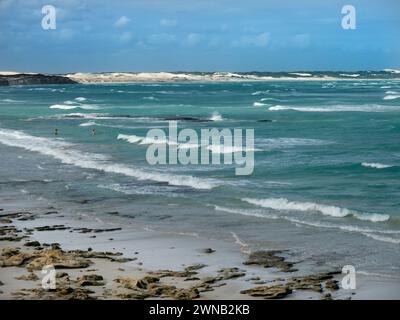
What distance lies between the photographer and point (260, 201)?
78.1ft

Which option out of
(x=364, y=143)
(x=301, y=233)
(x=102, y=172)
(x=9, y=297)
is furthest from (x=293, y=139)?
(x=9, y=297)

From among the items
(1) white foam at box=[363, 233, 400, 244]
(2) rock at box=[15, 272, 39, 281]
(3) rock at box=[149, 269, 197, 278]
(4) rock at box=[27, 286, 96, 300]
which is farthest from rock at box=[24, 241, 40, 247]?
(1) white foam at box=[363, 233, 400, 244]

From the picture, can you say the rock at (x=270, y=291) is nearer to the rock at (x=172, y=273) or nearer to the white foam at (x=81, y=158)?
the rock at (x=172, y=273)

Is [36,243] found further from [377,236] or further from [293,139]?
[293,139]

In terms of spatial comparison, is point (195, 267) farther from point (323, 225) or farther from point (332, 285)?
point (323, 225)

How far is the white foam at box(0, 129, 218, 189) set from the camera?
1117 inches

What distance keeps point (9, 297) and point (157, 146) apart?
28.8 meters

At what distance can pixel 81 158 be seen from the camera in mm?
36438

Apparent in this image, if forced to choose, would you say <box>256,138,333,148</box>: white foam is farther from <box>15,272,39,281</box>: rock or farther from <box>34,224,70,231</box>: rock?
<box>15,272,39,281</box>: rock

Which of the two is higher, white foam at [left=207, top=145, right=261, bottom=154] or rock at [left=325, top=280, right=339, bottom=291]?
white foam at [left=207, top=145, right=261, bottom=154]

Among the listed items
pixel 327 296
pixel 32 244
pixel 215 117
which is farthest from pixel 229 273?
pixel 215 117

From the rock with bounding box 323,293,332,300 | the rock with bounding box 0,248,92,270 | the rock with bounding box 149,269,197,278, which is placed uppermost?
the rock with bounding box 0,248,92,270

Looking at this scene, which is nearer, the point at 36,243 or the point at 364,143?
the point at 36,243

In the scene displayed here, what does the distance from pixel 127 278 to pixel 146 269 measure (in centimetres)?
105
